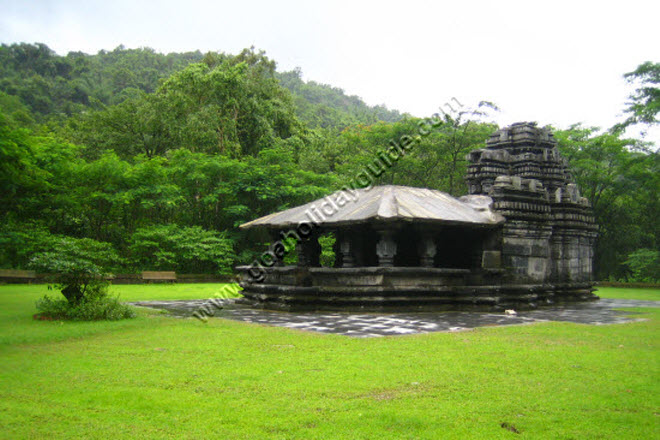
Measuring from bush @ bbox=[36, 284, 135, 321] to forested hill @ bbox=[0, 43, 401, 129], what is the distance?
38.6 m

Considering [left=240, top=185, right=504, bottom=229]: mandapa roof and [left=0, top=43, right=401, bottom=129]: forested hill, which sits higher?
[left=0, top=43, right=401, bottom=129]: forested hill

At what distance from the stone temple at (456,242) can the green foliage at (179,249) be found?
30.0ft

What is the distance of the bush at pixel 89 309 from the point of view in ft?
28.7

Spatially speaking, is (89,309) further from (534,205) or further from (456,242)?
(534,205)

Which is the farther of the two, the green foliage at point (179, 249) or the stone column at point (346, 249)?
the green foliage at point (179, 249)

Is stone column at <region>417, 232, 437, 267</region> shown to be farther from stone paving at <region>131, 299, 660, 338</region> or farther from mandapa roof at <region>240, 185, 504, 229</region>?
stone paving at <region>131, 299, 660, 338</region>

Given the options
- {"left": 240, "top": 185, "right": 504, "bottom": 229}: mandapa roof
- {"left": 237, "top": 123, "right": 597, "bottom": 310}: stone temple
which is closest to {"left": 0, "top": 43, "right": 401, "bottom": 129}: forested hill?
{"left": 237, "top": 123, "right": 597, "bottom": 310}: stone temple

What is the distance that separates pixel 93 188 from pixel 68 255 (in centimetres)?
1452

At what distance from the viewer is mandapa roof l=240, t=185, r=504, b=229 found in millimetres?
10281

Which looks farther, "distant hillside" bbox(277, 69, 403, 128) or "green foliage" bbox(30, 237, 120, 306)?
"distant hillside" bbox(277, 69, 403, 128)

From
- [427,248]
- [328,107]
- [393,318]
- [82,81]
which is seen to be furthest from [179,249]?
[328,107]

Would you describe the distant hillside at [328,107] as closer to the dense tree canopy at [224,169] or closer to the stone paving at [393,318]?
the dense tree canopy at [224,169]

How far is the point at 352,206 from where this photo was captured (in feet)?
38.1

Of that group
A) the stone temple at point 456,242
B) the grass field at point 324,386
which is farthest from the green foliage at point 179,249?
the grass field at point 324,386
